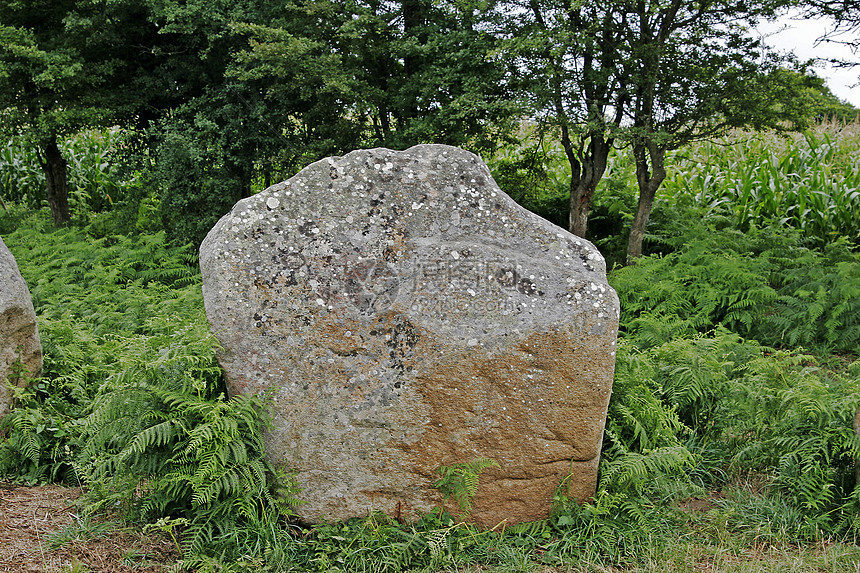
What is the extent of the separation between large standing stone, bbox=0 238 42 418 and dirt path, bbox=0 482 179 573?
900mm

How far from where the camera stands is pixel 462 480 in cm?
389

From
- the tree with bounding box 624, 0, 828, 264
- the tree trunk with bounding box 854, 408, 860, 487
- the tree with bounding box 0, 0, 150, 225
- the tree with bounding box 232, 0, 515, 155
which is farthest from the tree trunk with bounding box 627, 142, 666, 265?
the tree with bounding box 0, 0, 150, 225

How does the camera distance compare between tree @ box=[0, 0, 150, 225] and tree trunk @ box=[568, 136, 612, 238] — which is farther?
tree trunk @ box=[568, 136, 612, 238]

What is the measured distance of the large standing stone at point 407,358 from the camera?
12.7 ft

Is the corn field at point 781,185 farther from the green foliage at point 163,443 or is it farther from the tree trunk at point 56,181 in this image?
the tree trunk at point 56,181

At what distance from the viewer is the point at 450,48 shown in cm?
925

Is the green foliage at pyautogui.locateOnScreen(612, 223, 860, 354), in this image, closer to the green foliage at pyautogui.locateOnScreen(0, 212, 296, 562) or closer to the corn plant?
the green foliage at pyautogui.locateOnScreen(0, 212, 296, 562)

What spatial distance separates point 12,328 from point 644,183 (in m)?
7.77

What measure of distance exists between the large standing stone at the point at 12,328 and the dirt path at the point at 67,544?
2.95ft

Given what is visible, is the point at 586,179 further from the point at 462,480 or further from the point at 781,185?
A: the point at 462,480

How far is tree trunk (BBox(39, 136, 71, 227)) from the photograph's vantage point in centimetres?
1184

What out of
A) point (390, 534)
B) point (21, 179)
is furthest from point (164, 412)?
point (21, 179)

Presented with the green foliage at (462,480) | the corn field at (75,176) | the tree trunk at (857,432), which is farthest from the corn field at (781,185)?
the corn field at (75,176)

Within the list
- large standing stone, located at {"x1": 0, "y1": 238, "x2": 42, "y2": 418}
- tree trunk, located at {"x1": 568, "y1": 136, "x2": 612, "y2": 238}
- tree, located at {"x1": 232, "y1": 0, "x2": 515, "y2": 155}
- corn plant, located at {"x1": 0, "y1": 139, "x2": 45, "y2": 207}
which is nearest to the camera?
large standing stone, located at {"x1": 0, "y1": 238, "x2": 42, "y2": 418}
